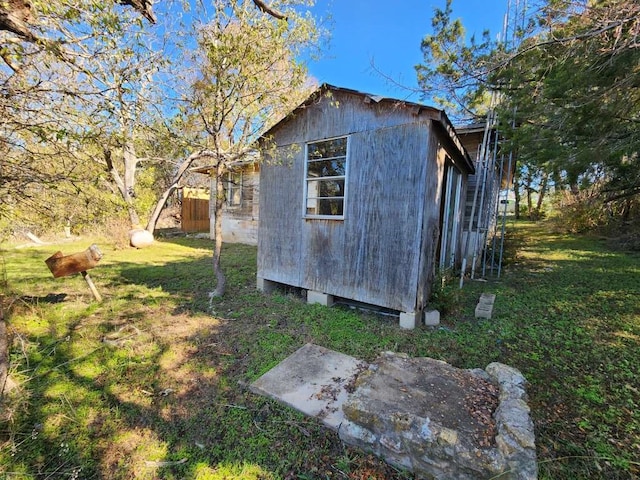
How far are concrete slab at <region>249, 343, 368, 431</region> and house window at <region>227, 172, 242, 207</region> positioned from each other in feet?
31.5

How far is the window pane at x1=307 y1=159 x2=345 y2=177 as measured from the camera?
4617 mm

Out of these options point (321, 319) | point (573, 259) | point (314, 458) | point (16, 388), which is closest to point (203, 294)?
point (321, 319)

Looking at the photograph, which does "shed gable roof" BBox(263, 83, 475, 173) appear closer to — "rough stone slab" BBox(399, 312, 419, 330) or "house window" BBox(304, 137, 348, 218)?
"house window" BBox(304, 137, 348, 218)

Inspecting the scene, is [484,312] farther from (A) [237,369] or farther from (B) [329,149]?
(A) [237,369]

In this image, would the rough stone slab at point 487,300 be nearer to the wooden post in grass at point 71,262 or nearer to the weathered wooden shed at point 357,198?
the weathered wooden shed at point 357,198

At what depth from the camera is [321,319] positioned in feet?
13.9

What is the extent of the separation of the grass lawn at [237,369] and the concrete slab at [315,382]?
10 cm

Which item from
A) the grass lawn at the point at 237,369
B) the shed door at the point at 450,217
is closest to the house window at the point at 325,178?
the grass lawn at the point at 237,369

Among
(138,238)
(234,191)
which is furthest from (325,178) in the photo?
(138,238)

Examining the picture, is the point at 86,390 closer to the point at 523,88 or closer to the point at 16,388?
the point at 16,388

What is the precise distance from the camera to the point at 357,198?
14.2 ft

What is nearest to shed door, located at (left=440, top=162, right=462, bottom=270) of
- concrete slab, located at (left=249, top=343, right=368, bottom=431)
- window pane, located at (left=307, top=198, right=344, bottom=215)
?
window pane, located at (left=307, top=198, right=344, bottom=215)

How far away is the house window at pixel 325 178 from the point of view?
459 centimetres

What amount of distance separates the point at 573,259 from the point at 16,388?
11556 millimetres
